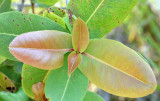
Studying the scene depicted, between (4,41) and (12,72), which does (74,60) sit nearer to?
(4,41)

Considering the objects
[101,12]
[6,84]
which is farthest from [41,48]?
[6,84]

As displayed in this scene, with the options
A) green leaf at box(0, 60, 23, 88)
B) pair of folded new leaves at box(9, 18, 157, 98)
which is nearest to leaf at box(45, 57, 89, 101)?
pair of folded new leaves at box(9, 18, 157, 98)

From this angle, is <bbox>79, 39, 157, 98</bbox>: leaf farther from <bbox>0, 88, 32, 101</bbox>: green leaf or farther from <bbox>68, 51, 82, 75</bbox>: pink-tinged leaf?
<bbox>0, 88, 32, 101</bbox>: green leaf

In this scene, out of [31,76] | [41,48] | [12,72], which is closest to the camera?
[41,48]

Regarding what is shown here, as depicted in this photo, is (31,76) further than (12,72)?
No

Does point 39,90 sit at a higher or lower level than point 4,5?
lower

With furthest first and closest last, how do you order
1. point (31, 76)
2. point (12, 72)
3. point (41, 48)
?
1. point (12, 72)
2. point (31, 76)
3. point (41, 48)

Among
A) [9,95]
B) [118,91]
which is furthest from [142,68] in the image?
[9,95]

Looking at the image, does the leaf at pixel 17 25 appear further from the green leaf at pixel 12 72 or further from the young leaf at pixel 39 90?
the green leaf at pixel 12 72

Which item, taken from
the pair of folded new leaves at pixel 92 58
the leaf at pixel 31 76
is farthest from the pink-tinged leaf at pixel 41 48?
the leaf at pixel 31 76
